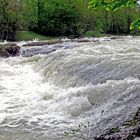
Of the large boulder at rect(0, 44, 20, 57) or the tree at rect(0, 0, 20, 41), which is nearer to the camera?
the large boulder at rect(0, 44, 20, 57)

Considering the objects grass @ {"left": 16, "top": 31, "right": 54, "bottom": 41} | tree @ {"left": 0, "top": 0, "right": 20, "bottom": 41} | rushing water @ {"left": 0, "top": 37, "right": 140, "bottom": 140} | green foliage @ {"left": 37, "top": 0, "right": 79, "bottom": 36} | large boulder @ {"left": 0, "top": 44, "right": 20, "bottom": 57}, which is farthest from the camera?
green foliage @ {"left": 37, "top": 0, "right": 79, "bottom": 36}

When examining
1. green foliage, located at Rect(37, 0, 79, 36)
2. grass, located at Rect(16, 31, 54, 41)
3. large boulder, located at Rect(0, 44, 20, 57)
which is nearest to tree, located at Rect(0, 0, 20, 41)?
grass, located at Rect(16, 31, 54, 41)

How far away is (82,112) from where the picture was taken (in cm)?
1193

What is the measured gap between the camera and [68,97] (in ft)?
44.4

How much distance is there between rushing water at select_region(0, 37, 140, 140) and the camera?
1049 cm

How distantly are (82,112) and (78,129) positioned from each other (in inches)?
64.4

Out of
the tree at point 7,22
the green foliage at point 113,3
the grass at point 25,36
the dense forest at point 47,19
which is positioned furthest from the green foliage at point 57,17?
the green foliage at point 113,3

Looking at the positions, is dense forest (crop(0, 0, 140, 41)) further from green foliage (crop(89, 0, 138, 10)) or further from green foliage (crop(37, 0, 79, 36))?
green foliage (crop(89, 0, 138, 10))

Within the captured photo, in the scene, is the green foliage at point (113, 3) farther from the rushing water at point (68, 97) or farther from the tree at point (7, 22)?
the tree at point (7, 22)

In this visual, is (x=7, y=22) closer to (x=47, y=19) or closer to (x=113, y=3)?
(x=47, y=19)

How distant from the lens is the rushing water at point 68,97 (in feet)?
34.4

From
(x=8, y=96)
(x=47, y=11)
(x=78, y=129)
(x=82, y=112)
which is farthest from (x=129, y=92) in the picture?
(x=47, y=11)

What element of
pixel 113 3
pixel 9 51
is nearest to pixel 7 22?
pixel 9 51

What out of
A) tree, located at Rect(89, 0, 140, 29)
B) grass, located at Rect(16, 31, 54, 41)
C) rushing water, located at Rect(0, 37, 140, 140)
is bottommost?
grass, located at Rect(16, 31, 54, 41)
